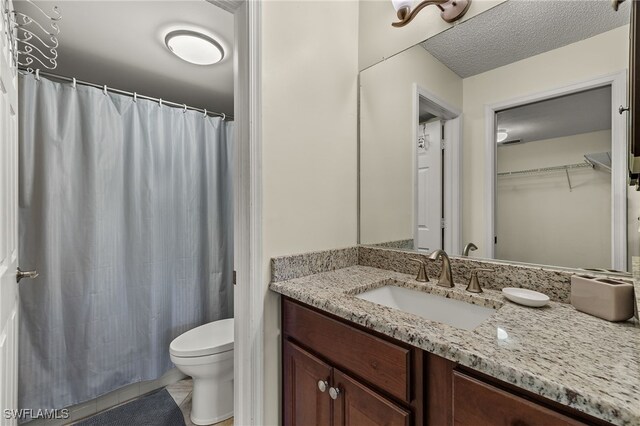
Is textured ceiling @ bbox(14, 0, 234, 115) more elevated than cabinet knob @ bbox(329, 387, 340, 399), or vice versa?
textured ceiling @ bbox(14, 0, 234, 115)

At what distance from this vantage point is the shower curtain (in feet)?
4.95

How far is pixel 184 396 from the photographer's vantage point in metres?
1.80

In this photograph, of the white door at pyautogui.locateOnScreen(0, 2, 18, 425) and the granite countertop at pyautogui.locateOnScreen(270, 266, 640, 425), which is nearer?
the granite countertop at pyautogui.locateOnScreen(270, 266, 640, 425)

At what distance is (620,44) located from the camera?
81 centimetres

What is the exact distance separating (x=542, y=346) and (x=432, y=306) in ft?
1.50

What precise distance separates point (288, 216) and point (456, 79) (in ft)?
2.96

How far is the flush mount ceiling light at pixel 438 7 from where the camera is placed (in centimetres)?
110

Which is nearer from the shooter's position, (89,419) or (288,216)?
(288,216)

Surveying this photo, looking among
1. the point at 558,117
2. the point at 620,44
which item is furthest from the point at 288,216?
the point at 620,44

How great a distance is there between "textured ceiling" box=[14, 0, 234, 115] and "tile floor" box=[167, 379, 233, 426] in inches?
81.9

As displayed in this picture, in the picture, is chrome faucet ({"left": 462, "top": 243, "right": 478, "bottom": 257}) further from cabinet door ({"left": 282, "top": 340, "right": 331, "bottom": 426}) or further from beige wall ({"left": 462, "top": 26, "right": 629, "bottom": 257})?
cabinet door ({"left": 282, "top": 340, "right": 331, "bottom": 426})

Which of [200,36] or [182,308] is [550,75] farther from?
[182,308]

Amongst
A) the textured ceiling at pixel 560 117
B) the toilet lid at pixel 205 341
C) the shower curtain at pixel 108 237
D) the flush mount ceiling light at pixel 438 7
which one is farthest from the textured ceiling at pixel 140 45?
the toilet lid at pixel 205 341

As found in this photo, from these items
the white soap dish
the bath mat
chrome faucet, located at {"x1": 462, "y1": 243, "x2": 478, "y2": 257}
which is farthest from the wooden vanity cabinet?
the bath mat
